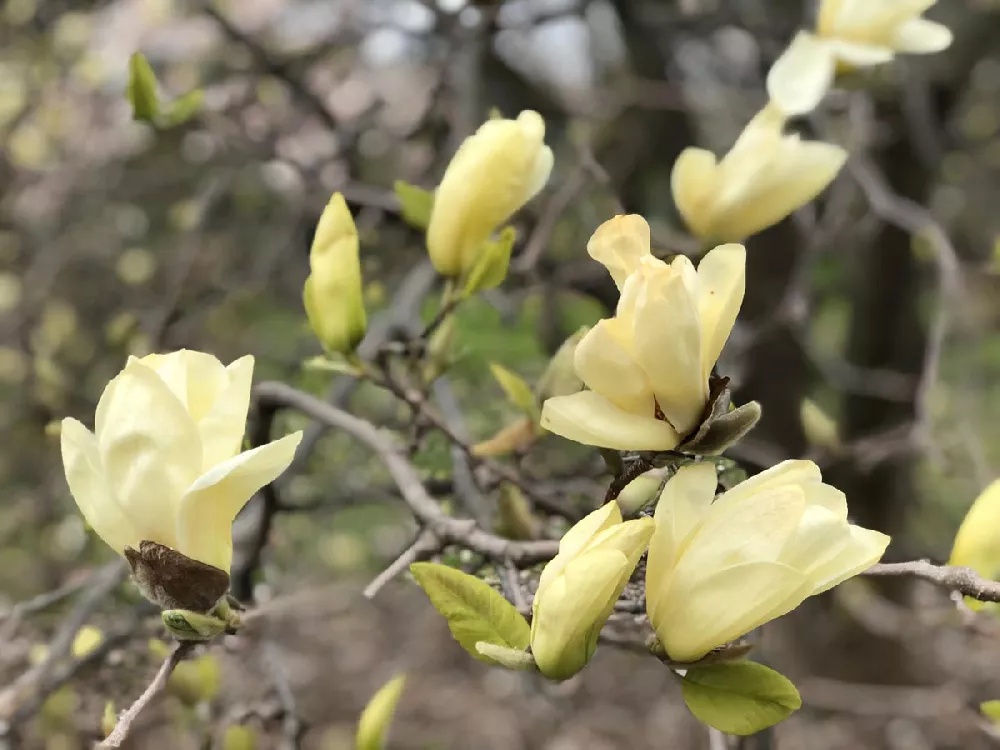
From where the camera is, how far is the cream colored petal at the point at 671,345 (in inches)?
12.0

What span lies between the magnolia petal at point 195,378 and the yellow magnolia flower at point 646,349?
15cm

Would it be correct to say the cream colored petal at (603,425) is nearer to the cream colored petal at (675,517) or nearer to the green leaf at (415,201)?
the cream colored petal at (675,517)

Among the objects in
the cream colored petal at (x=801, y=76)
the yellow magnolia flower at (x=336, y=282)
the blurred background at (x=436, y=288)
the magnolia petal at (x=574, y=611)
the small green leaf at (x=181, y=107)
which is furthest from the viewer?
the blurred background at (x=436, y=288)

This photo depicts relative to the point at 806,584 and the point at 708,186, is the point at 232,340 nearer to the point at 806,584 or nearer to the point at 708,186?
the point at 708,186

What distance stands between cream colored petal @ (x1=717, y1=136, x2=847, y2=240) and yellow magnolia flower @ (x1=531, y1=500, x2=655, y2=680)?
0.26 m

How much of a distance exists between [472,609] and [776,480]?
130 millimetres

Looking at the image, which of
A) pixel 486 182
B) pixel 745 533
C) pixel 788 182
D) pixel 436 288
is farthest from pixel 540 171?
pixel 436 288

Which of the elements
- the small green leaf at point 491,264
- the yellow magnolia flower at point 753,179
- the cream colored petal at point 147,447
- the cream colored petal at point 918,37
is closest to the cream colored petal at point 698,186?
the yellow magnolia flower at point 753,179

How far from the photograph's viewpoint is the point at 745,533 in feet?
1.00

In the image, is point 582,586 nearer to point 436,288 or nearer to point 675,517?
point 675,517

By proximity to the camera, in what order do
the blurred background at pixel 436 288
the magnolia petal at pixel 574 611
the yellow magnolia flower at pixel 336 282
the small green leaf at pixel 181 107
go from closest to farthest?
the magnolia petal at pixel 574 611, the yellow magnolia flower at pixel 336 282, the small green leaf at pixel 181 107, the blurred background at pixel 436 288

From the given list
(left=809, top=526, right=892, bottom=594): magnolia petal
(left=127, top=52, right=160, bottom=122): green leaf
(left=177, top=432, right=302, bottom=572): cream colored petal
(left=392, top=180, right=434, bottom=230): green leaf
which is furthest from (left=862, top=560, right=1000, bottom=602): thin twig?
(left=127, top=52, right=160, bottom=122): green leaf

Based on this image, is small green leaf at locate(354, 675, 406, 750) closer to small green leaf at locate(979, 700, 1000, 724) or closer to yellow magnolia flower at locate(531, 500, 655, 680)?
yellow magnolia flower at locate(531, 500, 655, 680)

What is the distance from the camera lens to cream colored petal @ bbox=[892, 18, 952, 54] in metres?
0.61
